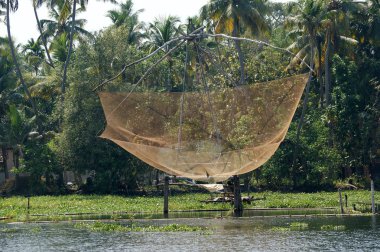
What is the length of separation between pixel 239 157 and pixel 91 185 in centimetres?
2323

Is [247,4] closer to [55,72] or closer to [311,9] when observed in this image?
[311,9]

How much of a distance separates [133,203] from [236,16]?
12.8 meters

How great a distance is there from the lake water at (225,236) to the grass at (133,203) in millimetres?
4618

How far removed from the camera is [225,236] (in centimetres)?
2658

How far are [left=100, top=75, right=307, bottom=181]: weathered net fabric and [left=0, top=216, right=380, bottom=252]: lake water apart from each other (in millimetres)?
2253

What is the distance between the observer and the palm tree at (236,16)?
1841 inches

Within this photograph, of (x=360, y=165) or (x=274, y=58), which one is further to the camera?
(x=274, y=58)

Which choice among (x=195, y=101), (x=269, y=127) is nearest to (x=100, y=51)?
(x=195, y=101)

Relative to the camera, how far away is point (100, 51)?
4728 cm

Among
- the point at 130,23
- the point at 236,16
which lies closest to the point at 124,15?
the point at 130,23

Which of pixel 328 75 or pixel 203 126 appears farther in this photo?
pixel 328 75

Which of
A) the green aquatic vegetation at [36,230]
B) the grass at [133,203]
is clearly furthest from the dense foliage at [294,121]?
the green aquatic vegetation at [36,230]

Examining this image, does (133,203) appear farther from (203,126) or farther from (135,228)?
(203,126)

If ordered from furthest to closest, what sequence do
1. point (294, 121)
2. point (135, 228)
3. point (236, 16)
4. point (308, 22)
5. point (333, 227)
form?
1. point (294, 121)
2. point (236, 16)
3. point (308, 22)
4. point (135, 228)
5. point (333, 227)
